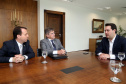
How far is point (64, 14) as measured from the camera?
16.5 ft

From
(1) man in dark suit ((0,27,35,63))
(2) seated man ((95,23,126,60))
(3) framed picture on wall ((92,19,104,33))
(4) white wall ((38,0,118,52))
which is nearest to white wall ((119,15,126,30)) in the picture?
(3) framed picture on wall ((92,19,104,33))

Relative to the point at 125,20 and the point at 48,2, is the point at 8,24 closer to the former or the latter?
the point at 48,2

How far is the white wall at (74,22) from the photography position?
14.4 ft

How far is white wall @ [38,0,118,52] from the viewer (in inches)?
173

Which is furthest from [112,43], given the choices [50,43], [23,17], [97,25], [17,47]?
[97,25]

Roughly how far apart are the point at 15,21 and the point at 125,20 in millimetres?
8245

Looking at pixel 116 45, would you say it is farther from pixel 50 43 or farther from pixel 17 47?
pixel 17 47

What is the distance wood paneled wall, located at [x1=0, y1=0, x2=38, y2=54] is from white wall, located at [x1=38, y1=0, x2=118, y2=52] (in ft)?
0.91

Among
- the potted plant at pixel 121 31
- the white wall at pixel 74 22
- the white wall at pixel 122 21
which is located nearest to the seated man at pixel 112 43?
the white wall at pixel 74 22

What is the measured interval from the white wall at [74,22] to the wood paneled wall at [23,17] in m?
0.28

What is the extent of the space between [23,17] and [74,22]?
107 inches

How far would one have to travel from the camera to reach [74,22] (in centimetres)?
548

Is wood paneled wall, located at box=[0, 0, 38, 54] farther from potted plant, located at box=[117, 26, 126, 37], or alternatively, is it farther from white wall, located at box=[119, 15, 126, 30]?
white wall, located at box=[119, 15, 126, 30]

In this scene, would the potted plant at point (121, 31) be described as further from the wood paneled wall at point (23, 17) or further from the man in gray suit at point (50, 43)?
the man in gray suit at point (50, 43)
